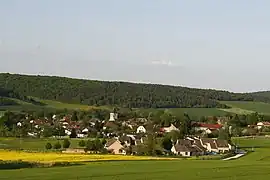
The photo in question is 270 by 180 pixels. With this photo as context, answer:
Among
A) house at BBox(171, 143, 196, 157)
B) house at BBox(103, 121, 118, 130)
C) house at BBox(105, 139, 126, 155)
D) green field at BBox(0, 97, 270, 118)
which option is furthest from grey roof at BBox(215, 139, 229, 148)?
green field at BBox(0, 97, 270, 118)

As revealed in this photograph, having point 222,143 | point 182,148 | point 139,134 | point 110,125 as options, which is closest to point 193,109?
point 110,125

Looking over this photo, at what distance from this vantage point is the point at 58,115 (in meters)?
160

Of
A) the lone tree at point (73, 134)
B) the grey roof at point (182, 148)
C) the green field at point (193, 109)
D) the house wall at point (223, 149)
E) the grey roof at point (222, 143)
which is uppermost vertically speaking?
the green field at point (193, 109)

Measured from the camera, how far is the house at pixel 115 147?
8666 cm

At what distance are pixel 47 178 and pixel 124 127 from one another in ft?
348

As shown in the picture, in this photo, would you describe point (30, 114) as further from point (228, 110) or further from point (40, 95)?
point (228, 110)

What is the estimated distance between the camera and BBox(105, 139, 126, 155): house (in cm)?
8666

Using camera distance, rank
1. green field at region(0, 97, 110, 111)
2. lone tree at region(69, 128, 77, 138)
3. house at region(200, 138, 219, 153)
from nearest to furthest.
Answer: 1. house at region(200, 138, 219, 153)
2. lone tree at region(69, 128, 77, 138)
3. green field at region(0, 97, 110, 111)

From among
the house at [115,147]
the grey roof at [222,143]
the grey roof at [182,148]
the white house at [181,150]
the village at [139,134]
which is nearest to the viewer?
the house at [115,147]

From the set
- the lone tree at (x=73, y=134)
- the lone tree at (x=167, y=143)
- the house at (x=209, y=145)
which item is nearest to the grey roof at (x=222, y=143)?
the house at (x=209, y=145)

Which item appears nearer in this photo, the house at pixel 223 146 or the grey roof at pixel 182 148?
the grey roof at pixel 182 148

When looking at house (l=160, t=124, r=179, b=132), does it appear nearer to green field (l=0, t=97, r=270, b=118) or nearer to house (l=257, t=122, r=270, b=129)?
house (l=257, t=122, r=270, b=129)

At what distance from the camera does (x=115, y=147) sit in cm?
8919

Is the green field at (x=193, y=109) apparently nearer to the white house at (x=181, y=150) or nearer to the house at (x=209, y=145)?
the house at (x=209, y=145)
